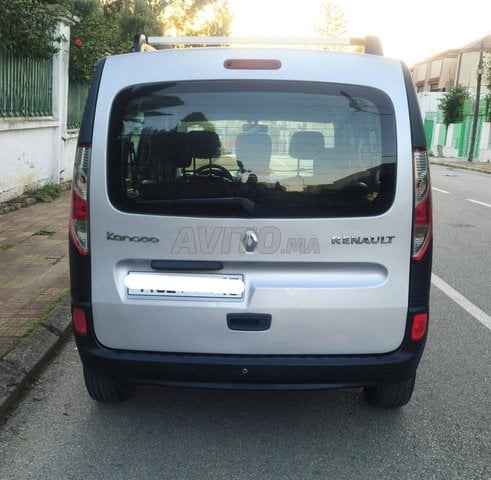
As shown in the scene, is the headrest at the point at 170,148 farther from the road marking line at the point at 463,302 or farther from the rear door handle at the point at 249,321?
the road marking line at the point at 463,302

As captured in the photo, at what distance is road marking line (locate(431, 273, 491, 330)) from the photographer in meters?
5.58

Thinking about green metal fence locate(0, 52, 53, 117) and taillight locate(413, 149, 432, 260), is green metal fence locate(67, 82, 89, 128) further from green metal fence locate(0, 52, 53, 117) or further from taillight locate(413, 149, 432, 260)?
taillight locate(413, 149, 432, 260)

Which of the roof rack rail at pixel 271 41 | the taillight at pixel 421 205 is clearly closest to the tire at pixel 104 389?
the taillight at pixel 421 205

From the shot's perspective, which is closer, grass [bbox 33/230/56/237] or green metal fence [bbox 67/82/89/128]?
grass [bbox 33/230/56/237]

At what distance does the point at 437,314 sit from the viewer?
5719 mm

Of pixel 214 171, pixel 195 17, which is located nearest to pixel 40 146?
pixel 214 171

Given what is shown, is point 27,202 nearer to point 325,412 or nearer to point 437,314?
point 437,314

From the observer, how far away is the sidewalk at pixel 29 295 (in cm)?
409

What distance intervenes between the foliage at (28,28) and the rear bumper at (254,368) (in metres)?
7.58

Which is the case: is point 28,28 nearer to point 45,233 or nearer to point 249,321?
point 45,233

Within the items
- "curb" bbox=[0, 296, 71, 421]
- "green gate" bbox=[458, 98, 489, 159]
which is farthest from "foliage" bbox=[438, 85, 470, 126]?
"curb" bbox=[0, 296, 71, 421]

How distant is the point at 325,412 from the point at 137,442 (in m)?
1.10

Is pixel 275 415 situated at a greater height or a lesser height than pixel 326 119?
lesser

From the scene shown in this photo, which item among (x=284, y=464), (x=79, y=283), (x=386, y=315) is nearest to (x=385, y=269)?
(x=386, y=315)
